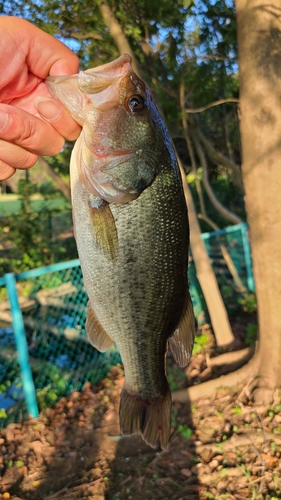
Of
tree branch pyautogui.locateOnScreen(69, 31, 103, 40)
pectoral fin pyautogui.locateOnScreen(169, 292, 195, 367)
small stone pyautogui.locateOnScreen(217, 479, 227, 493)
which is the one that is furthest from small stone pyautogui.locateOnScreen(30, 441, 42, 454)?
tree branch pyautogui.locateOnScreen(69, 31, 103, 40)

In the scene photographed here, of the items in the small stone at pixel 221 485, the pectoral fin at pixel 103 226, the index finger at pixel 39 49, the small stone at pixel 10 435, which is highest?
the index finger at pixel 39 49

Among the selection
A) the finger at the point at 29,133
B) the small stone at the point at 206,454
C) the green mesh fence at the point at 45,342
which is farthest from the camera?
the green mesh fence at the point at 45,342

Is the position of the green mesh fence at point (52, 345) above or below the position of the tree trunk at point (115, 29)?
below

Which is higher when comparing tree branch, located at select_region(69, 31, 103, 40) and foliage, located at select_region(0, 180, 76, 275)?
tree branch, located at select_region(69, 31, 103, 40)

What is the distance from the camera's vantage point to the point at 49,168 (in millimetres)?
6609

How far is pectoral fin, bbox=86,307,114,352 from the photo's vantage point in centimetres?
179

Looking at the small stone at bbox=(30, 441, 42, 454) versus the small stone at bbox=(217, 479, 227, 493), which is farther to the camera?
the small stone at bbox=(30, 441, 42, 454)

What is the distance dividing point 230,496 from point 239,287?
4398 millimetres

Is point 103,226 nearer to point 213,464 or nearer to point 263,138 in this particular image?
point 263,138

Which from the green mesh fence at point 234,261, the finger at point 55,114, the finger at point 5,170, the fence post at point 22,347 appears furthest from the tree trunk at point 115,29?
the finger at point 55,114

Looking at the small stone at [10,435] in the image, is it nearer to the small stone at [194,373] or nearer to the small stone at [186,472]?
the small stone at [186,472]

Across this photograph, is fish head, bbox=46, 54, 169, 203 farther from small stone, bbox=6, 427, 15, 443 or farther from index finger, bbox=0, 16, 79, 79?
small stone, bbox=6, 427, 15, 443

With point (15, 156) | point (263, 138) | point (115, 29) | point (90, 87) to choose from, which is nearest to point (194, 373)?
point (263, 138)

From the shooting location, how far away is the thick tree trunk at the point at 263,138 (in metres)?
3.68
